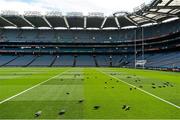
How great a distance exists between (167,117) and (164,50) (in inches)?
3802

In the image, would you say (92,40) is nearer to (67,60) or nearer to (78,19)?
(67,60)

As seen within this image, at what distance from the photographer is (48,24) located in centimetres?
11131

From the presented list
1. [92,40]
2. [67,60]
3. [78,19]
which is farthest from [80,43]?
[78,19]

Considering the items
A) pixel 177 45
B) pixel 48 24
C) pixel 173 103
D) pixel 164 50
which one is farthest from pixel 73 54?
pixel 173 103

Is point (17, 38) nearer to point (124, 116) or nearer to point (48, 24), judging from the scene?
point (48, 24)

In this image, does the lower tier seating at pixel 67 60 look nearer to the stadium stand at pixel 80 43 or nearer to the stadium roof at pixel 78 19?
the stadium stand at pixel 80 43

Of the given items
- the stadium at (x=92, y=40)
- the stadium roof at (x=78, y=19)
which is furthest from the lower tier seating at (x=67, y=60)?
the stadium roof at (x=78, y=19)

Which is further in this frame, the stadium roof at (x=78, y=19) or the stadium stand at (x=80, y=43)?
the stadium stand at (x=80, y=43)

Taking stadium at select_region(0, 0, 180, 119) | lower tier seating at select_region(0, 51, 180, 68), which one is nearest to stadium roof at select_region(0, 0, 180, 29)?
stadium at select_region(0, 0, 180, 119)

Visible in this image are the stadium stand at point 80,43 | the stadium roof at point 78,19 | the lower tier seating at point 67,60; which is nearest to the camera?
the stadium roof at point 78,19

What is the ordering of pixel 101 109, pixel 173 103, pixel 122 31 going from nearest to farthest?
pixel 101 109, pixel 173 103, pixel 122 31

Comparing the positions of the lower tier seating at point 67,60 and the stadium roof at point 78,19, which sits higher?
the stadium roof at point 78,19

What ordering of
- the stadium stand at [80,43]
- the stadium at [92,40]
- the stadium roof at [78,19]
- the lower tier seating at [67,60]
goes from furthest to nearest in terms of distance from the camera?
the lower tier seating at [67,60], the stadium stand at [80,43], the stadium roof at [78,19], the stadium at [92,40]

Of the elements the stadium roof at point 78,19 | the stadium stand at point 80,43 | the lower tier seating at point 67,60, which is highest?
the stadium roof at point 78,19
